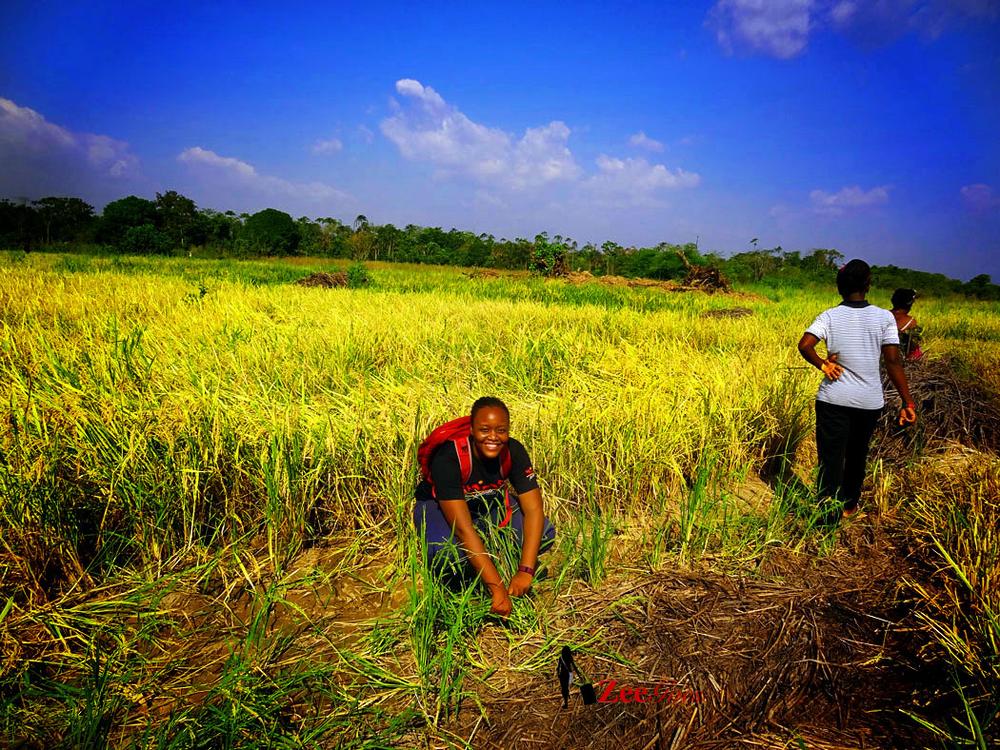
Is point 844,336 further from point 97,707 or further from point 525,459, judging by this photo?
point 97,707

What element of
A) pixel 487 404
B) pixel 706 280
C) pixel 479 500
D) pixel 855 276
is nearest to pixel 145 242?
pixel 706 280

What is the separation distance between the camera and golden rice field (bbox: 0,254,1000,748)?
141 centimetres

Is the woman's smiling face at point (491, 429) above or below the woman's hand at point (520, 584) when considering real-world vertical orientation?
above

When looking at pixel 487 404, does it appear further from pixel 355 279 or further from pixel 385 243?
pixel 385 243

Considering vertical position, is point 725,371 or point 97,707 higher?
point 725,371

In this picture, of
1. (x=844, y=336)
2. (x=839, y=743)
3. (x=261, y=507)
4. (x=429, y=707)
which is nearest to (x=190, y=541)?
(x=261, y=507)

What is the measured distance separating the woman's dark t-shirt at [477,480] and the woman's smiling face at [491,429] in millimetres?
128

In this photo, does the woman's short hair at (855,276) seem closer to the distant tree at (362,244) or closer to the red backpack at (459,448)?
the red backpack at (459,448)

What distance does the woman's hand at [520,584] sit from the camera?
71.4 inches

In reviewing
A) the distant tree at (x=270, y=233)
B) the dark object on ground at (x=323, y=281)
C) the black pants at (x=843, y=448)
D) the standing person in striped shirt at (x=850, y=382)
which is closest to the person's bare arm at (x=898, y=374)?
the standing person in striped shirt at (x=850, y=382)

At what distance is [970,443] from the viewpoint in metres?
3.90

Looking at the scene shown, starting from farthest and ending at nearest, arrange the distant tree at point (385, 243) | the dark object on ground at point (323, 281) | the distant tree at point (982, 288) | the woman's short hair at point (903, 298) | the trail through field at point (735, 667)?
the distant tree at point (385, 243) < the distant tree at point (982, 288) < the dark object on ground at point (323, 281) < the woman's short hair at point (903, 298) < the trail through field at point (735, 667)

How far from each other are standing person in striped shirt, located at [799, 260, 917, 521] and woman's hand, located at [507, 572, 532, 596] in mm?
1673

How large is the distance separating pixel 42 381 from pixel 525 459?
2.65m
